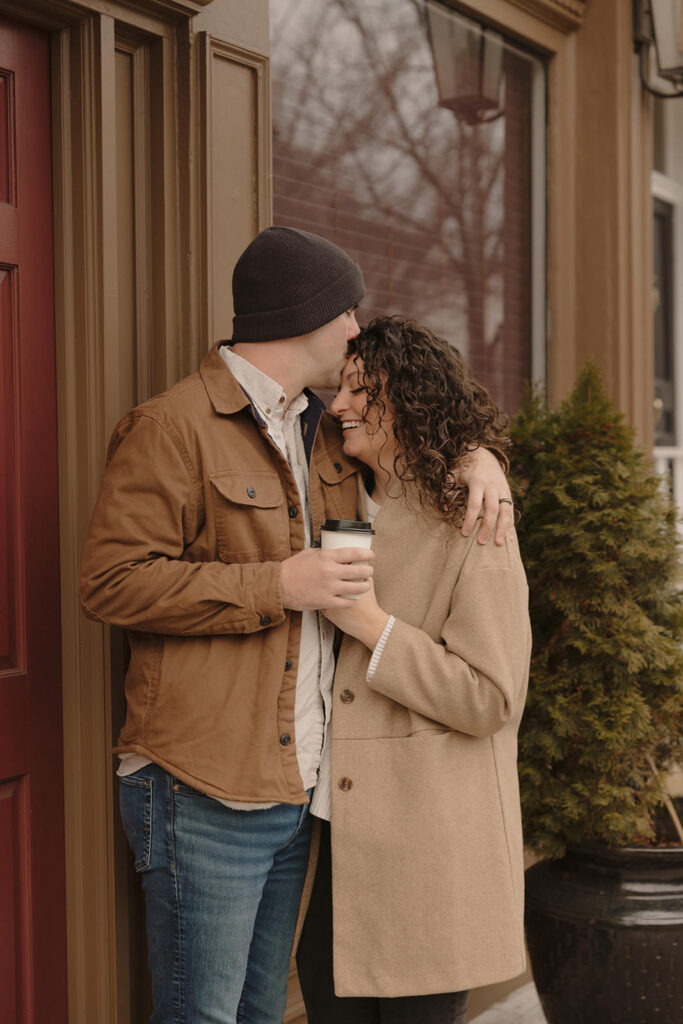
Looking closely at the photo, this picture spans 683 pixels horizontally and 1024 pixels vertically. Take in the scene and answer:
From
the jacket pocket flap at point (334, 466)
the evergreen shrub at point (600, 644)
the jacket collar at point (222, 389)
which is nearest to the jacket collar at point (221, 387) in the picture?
the jacket collar at point (222, 389)

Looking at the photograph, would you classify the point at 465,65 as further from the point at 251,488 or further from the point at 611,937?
the point at 611,937

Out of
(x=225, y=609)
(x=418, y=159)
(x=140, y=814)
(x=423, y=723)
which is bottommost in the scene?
(x=140, y=814)

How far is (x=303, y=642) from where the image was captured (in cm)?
202

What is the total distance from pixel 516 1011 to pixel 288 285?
2.49 m

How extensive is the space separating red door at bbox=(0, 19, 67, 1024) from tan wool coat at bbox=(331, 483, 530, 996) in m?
0.71

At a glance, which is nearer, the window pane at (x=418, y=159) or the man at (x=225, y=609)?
the man at (x=225, y=609)

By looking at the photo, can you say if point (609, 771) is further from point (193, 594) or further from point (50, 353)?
point (50, 353)

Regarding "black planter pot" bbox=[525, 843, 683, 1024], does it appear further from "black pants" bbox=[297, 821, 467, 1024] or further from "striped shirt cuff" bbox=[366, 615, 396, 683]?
"striped shirt cuff" bbox=[366, 615, 396, 683]

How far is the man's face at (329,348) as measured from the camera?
6.60ft

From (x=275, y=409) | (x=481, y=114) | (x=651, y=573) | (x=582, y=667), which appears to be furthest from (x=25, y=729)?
(x=481, y=114)

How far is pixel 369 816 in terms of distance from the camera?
2008mm

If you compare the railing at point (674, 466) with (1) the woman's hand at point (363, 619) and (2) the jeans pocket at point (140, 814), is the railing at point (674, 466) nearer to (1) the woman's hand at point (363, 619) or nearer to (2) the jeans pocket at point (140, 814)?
(1) the woman's hand at point (363, 619)

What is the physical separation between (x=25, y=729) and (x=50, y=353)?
823mm

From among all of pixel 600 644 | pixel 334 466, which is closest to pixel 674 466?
pixel 600 644
